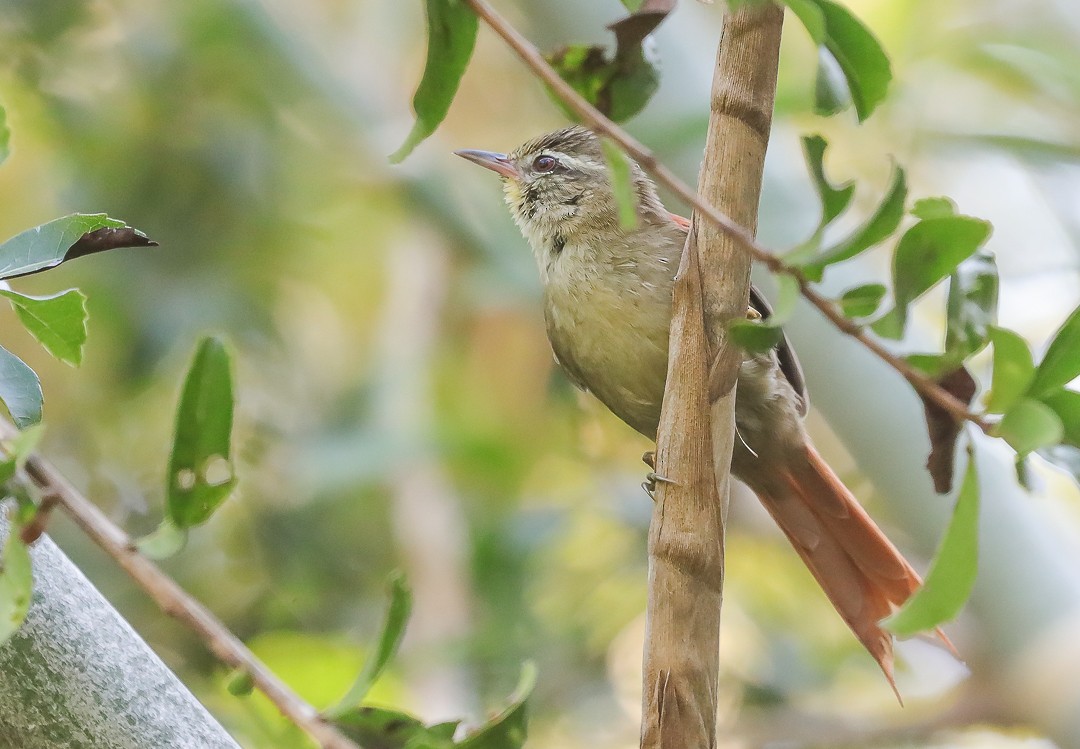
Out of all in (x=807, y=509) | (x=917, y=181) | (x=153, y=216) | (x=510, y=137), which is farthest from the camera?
(x=510, y=137)

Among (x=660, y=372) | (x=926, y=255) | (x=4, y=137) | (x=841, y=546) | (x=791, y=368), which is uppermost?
(x=4, y=137)

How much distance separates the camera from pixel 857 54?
1230mm

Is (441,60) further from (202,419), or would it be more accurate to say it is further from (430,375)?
(430,375)

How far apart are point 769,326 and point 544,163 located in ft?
6.66

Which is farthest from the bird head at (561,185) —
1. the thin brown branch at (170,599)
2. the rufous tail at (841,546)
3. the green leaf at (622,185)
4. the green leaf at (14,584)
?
the green leaf at (14,584)

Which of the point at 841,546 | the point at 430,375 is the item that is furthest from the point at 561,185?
the point at 430,375

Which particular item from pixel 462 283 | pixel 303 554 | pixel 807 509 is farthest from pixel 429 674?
pixel 462 283

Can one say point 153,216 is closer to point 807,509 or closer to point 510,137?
point 510,137

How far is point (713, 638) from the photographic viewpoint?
1.34m

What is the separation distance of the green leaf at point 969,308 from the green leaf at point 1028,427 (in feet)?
0.30

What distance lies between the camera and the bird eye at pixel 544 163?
9.85 ft

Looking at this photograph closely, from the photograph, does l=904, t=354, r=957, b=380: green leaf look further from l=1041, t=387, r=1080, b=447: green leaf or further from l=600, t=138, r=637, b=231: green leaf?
l=600, t=138, r=637, b=231: green leaf

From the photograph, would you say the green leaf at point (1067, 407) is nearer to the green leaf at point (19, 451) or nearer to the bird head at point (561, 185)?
the green leaf at point (19, 451)

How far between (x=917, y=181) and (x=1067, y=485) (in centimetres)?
117
